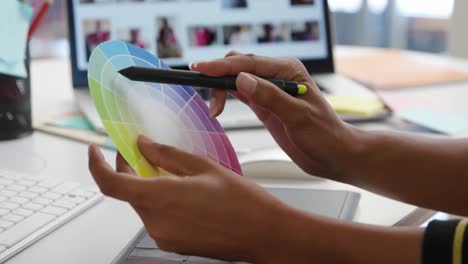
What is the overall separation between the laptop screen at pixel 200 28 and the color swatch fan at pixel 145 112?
0.56 meters

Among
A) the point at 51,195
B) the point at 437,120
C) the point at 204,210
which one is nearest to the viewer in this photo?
the point at 204,210

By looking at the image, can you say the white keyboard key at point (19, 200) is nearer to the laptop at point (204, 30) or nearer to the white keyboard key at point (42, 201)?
the white keyboard key at point (42, 201)

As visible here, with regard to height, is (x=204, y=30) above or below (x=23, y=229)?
above

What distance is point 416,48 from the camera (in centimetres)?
300

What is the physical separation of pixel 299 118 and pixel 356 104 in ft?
1.52

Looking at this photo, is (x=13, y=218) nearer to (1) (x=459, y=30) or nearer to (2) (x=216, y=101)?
(2) (x=216, y=101)

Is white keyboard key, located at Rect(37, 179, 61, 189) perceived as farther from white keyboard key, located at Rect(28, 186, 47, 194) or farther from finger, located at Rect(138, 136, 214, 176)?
finger, located at Rect(138, 136, 214, 176)

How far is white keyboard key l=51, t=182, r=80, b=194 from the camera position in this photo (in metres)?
0.73

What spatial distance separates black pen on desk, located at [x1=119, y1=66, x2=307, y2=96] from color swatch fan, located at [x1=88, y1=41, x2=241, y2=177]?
0.02 m

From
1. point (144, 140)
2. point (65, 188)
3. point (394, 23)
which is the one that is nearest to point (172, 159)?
point (144, 140)

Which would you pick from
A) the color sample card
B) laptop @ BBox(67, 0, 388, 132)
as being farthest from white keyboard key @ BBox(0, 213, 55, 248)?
the color sample card

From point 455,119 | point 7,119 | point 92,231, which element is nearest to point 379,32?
point 455,119

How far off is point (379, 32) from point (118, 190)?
2583 mm

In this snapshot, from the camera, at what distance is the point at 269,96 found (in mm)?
631
